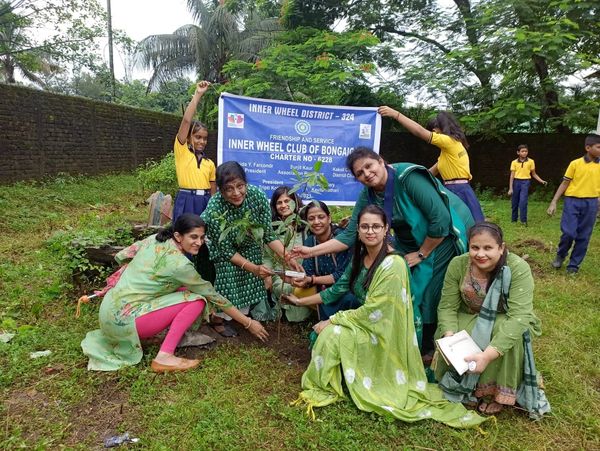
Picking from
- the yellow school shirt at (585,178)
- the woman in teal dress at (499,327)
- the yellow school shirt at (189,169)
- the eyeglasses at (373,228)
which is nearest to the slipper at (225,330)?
the yellow school shirt at (189,169)

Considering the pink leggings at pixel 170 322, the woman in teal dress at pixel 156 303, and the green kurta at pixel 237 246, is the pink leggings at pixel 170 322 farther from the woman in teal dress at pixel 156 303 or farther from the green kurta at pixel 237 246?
the green kurta at pixel 237 246

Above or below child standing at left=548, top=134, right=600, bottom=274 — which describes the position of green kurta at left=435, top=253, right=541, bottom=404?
below

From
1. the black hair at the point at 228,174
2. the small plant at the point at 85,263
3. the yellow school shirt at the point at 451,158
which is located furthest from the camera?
the small plant at the point at 85,263

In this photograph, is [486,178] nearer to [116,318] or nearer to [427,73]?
[427,73]

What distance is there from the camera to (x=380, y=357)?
8.18 feet

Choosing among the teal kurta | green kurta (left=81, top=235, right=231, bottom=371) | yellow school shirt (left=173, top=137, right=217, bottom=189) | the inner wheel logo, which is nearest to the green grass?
green kurta (left=81, top=235, right=231, bottom=371)

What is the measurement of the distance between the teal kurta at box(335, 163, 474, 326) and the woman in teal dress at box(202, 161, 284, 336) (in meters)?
0.71

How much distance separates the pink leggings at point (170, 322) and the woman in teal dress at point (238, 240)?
18.0 inches

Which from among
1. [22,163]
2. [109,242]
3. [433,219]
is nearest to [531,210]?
[433,219]

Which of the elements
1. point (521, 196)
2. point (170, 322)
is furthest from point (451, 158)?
point (521, 196)

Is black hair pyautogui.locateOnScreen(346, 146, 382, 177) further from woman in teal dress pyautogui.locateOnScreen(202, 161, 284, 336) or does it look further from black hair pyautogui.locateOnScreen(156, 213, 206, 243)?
black hair pyautogui.locateOnScreen(156, 213, 206, 243)

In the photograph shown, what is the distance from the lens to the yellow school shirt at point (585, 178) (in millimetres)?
4875

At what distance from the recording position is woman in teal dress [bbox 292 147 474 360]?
2605 mm

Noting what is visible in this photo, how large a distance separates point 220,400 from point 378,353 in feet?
3.10
